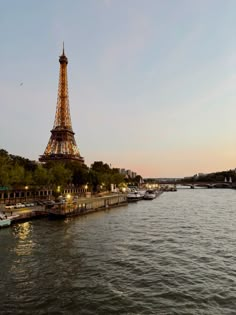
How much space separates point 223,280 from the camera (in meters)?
25.4

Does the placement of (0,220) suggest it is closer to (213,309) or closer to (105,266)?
(105,266)

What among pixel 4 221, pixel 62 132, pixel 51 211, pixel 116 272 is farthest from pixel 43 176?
pixel 62 132

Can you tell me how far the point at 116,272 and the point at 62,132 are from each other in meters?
141

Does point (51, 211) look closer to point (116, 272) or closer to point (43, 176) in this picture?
A: point (43, 176)

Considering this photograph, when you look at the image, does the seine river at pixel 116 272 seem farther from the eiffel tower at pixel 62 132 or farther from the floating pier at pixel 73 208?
the eiffel tower at pixel 62 132

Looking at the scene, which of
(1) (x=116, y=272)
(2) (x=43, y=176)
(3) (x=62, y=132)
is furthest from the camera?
(3) (x=62, y=132)

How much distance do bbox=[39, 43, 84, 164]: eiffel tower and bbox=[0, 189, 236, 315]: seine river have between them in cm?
11580

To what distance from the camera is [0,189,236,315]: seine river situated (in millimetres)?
20453

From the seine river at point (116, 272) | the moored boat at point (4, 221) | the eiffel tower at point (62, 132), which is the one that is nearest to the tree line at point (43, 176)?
the eiffel tower at point (62, 132)

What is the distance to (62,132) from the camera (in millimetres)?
163375

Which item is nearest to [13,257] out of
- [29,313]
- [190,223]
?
[29,313]

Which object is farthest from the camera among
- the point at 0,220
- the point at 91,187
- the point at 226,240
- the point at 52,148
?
the point at 52,148

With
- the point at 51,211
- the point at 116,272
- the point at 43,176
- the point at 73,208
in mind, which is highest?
the point at 43,176

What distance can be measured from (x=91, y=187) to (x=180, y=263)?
349ft
